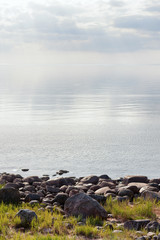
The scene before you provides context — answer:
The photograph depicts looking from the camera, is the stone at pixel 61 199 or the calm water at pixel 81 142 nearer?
the stone at pixel 61 199

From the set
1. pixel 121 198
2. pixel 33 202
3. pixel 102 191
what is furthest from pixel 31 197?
pixel 121 198

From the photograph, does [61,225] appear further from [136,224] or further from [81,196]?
[136,224]

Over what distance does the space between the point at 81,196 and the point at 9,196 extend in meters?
2.21

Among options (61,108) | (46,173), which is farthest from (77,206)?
(61,108)

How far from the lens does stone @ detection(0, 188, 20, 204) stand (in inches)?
426

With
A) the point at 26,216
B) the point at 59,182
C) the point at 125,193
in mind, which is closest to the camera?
the point at 26,216

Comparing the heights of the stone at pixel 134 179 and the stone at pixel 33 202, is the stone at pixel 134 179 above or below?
below

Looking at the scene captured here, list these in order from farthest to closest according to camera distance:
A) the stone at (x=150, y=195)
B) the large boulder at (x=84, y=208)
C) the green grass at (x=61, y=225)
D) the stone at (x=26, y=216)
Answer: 1. the stone at (x=150, y=195)
2. the large boulder at (x=84, y=208)
3. the stone at (x=26, y=216)
4. the green grass at (x=61, y=225)

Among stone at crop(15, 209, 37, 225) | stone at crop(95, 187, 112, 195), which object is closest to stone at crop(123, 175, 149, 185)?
stone at crop(95, 187, 112, 195)

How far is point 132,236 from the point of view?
8.27 meters

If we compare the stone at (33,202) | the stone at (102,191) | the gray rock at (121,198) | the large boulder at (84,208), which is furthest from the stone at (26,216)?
the stone at (102,191)

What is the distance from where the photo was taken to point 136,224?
29.4ft

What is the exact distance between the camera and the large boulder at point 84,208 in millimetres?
9680

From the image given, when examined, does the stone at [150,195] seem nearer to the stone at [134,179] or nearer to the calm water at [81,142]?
the stone at [134,179]
